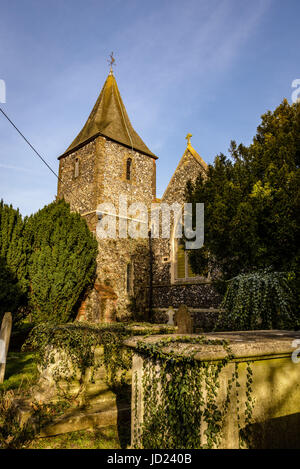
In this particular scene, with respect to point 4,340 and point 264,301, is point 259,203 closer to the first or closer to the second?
point 264,301

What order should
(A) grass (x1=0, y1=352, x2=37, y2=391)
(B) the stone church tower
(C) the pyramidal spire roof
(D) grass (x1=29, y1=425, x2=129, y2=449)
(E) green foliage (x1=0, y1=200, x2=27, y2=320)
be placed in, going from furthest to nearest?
1. (C) the pyramidal spire roof
2. (B) the stone church tower
3. (E) green foliage (x1=0, y1=200, x2=27, y2=320)
4. (A) grass (x1=0, y1=352, x2=37, y2=391)
5. (D) grass (x1=29, y1=425, x2=129, y2=449)

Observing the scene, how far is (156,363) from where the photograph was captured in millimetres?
2566

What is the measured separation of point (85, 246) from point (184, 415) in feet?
33.3

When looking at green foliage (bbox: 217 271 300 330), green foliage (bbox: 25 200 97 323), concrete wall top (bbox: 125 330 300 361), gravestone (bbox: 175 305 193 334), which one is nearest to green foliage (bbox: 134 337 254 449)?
concrete wall top (bbox: 125 330 300 361)

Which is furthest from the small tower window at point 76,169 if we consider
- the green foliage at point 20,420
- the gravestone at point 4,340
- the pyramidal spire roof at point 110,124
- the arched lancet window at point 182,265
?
the green foliage at point 20,420

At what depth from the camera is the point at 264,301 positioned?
584 centimetres

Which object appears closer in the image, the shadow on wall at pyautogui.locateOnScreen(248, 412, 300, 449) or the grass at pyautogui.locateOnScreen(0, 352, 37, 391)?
the shadow on wall at pyautogui.locateOnScreen(248, 412, 300, 449)

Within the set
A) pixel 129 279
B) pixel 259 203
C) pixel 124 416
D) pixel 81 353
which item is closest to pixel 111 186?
pixel 129 279

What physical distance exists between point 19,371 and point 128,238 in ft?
31.4

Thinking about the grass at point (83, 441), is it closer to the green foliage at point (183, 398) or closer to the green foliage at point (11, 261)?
the green foliage at point (183, 398)

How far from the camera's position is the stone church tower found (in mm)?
14656

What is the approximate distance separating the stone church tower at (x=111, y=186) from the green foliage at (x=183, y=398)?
38.1 ft

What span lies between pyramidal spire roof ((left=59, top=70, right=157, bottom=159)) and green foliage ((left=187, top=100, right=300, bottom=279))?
10.4 m

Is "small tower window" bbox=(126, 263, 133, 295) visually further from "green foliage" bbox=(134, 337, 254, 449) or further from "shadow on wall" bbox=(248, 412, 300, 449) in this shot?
"shadow on wall" bbox=(248, 412, 300, 449)
